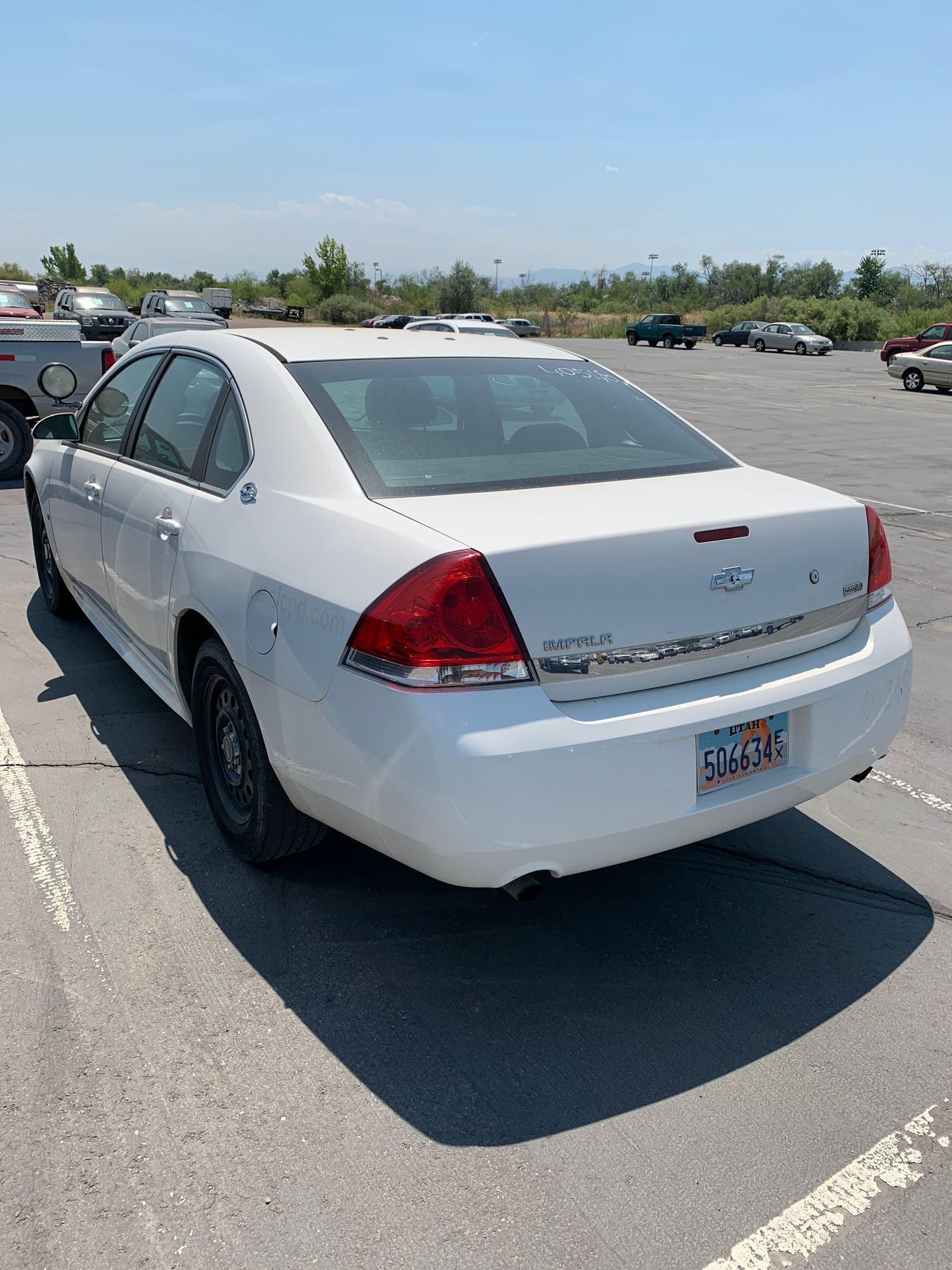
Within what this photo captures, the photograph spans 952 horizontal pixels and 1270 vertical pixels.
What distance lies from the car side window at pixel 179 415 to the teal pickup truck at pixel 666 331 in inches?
2060

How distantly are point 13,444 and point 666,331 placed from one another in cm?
4700

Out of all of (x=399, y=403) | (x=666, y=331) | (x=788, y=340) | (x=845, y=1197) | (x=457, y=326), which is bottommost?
(x=845, y=1197)

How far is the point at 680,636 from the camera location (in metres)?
2.75

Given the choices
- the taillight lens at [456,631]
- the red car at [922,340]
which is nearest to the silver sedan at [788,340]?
the red car at [922,340]

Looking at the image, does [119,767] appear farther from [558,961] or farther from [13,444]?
[13,444]

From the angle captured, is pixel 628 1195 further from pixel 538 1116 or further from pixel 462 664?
pixel 462 664

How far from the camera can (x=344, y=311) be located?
245 feet

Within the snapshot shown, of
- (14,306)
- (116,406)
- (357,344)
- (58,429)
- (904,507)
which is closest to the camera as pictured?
(357,344)

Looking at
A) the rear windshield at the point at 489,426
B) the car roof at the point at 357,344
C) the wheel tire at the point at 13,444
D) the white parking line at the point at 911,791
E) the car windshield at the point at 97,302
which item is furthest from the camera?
the car windshield at the point at 97,302

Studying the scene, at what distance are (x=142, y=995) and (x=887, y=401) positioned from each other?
89.3 feet

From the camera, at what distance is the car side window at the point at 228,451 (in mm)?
3459

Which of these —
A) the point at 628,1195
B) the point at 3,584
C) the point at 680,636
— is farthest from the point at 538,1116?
the point at 3,584

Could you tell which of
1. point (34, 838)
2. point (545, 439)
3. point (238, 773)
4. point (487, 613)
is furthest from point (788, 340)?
point (487, 613)

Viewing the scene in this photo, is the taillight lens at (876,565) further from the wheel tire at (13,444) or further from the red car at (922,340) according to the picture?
the red car at (922,340)
